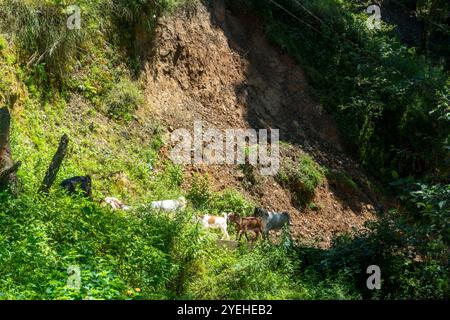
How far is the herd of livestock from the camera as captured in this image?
12.0 meters

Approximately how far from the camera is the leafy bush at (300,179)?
728 inches

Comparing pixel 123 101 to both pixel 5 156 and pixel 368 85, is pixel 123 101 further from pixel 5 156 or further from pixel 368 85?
pixel 368 85

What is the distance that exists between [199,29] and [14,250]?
12.4 metres

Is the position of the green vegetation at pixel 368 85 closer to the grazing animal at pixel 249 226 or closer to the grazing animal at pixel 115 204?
the grazing animal at pixel 249 226

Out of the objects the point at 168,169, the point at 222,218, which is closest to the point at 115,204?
the point at 222,218

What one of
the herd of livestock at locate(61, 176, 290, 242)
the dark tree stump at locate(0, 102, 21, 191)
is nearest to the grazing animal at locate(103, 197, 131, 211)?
the herd of livestock at locate(61, 176, 290, 242)

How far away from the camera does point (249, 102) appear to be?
20.3 metres

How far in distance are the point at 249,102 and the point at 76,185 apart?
31.1 feet

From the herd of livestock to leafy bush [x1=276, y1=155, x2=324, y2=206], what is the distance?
10.9 ft

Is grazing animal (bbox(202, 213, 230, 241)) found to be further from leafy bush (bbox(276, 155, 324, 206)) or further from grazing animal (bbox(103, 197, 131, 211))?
leafy bush (bbox(276, 155, 324, 206))

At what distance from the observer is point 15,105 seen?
46.1 feet

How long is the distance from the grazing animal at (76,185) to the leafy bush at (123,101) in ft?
14.3

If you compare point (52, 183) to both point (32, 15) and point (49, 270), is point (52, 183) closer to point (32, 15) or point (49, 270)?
point (49, 270)
